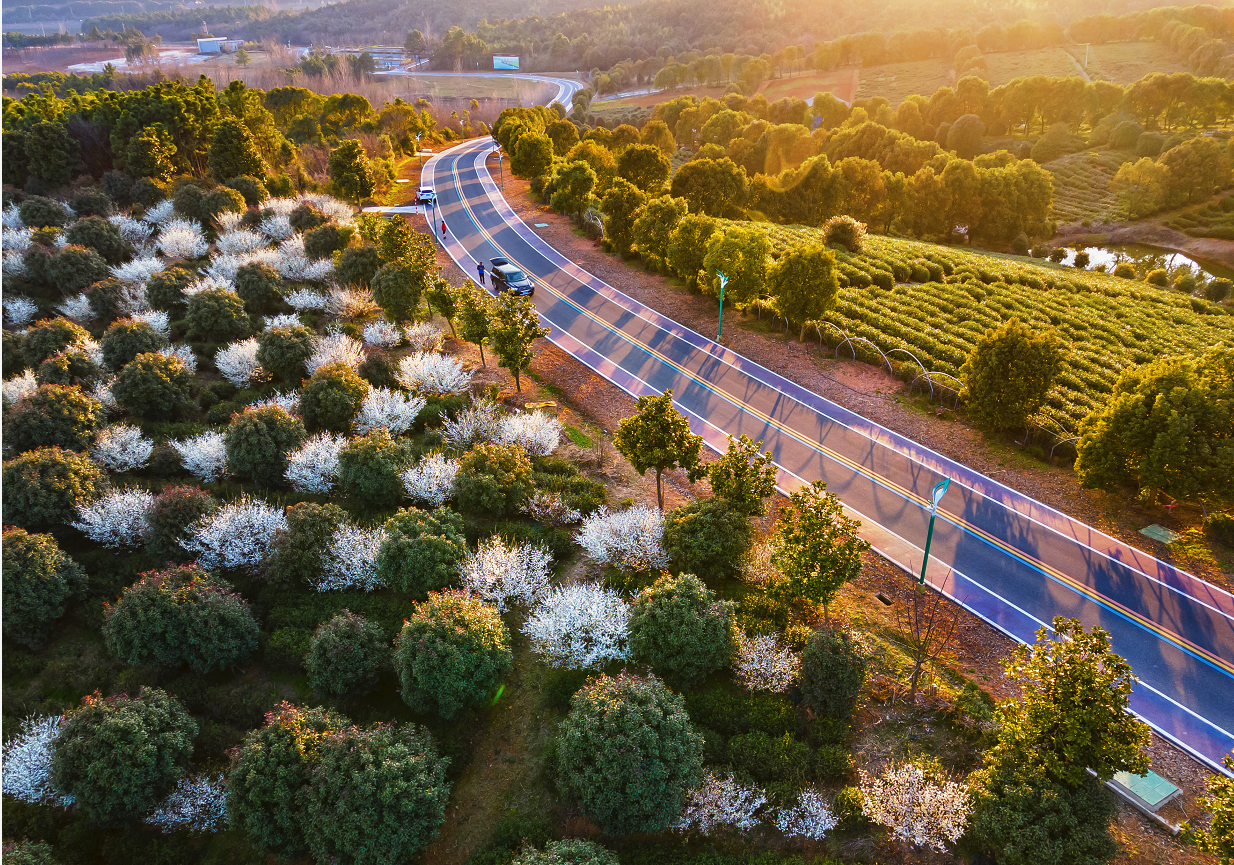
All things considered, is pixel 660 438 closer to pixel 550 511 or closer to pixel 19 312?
pixel 550 511

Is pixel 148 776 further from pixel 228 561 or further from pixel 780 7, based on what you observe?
pixel 780 7

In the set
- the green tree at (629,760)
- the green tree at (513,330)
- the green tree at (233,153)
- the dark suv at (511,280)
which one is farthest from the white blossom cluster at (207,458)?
the green tree at (233,153)

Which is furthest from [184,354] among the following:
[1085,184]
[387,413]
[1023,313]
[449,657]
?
[1085,184]

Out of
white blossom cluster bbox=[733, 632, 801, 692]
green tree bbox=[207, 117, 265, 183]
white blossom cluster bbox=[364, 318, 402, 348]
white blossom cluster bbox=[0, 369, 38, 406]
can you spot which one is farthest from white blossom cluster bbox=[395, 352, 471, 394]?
green tree bbox=[207, 117, 265, 183]

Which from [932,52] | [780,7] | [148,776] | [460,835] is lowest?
[460,835]

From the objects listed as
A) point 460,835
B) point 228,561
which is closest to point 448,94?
point 228,561

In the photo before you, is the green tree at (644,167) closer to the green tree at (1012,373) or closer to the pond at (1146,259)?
the green tree at (1012,373)

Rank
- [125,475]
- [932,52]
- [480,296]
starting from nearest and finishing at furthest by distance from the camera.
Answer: [125,475], [480,296], [932,52]

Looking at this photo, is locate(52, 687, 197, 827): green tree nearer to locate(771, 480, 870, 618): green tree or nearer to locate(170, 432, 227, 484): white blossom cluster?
locate(170, 432, 227, 484): white blossom cluster
